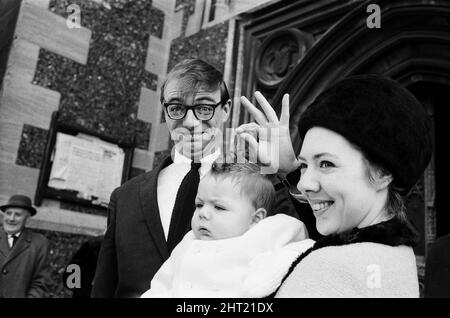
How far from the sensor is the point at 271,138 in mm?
1249

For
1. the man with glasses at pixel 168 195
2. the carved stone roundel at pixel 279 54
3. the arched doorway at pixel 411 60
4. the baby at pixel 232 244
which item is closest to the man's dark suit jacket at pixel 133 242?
the man with glasses at pixel 168 195

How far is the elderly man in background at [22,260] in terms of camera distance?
318cm

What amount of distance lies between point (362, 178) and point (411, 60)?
2029 millimetres

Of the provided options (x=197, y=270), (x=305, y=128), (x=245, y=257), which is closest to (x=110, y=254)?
(x=197, y=270)

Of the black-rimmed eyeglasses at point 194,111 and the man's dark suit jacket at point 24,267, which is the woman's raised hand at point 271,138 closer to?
the black-rimmed eyeglasses at point 194,111

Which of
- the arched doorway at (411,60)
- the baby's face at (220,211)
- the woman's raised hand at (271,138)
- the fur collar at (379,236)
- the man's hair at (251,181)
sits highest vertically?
the arched doorway at (411,60)

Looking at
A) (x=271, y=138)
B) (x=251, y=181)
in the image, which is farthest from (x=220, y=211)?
(x=271, y=138)

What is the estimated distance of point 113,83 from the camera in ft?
12.7

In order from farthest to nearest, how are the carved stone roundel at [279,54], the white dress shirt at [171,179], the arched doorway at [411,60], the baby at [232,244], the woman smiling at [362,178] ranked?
the carved stone roundel at [279,54]
the arched doorway at [411,60]
the white dress shirt at [171,179]
the baby at [232,244]
the woman smiling at [362,178]

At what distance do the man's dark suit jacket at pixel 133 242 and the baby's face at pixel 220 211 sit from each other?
145mm

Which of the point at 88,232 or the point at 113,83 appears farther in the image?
the point at 113,83

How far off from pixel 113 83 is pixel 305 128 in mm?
3141
